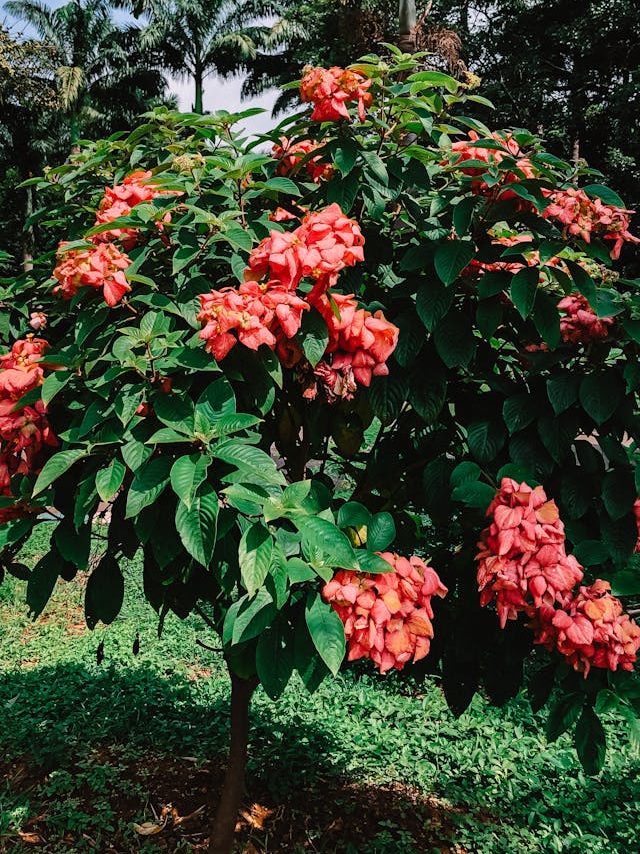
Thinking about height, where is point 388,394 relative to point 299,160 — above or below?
A: below

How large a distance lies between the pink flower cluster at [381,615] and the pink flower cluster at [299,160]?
95cm

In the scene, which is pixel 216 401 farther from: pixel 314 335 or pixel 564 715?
pixel 564 715

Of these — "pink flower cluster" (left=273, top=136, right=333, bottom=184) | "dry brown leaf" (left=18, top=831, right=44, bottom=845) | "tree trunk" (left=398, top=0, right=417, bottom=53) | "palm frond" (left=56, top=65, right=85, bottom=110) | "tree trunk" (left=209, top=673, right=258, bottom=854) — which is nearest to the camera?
"pink flower cluster" (left=273, top=136, right=333, bottom=184)

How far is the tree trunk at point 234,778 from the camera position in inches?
82.7

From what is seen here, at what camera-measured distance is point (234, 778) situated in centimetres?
215

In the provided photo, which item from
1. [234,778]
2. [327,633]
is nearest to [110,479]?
[327,633]

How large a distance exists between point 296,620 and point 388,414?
1.54ft

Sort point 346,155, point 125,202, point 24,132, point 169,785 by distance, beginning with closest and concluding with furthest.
A: point 346,155 < point 125,202 < point 169,785 < point 24,132

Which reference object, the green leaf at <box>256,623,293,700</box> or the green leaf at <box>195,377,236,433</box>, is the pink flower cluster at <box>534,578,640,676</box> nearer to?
the green leaf at <box>256,623,293,700</box>

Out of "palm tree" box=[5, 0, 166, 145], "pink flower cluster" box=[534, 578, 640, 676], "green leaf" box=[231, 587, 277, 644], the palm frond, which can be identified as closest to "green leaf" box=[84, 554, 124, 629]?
"green leaf" box=[231, 587, 277, 644]

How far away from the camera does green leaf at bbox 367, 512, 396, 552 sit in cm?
121

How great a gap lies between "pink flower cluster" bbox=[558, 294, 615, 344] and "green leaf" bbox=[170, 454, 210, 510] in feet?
2.57

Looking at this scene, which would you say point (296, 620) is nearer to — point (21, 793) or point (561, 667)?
point (561, 667)

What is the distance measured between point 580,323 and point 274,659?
85 cm
